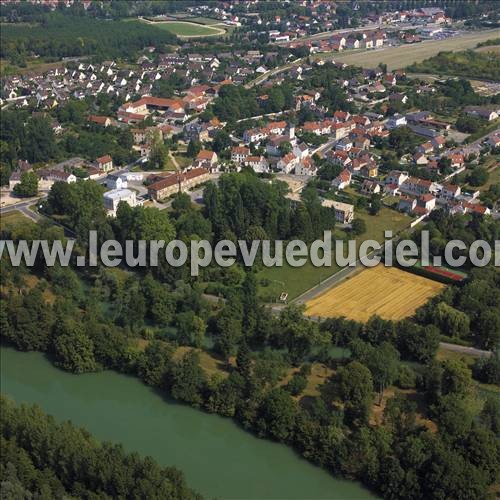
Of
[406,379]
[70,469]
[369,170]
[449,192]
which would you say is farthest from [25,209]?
[406,379]

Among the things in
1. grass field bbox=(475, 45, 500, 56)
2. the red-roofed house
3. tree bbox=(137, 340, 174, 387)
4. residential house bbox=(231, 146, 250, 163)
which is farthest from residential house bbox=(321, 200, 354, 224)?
grass field bbox=(475, 45, 500, 56)

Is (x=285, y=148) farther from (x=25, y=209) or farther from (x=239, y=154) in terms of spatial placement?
(x=25, y=209)

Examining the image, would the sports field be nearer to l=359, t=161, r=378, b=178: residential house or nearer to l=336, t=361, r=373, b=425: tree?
l=359, t=161, r=378, b=178: residential house

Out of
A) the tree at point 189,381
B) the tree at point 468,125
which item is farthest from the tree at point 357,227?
the tree at point 468,125

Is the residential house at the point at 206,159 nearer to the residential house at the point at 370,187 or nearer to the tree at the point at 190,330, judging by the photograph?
the residential house at the point at 370,187

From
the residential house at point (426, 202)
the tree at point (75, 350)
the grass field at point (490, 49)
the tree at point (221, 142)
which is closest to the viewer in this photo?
the tree at point (75, 350)

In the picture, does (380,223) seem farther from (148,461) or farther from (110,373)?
(148,461)
